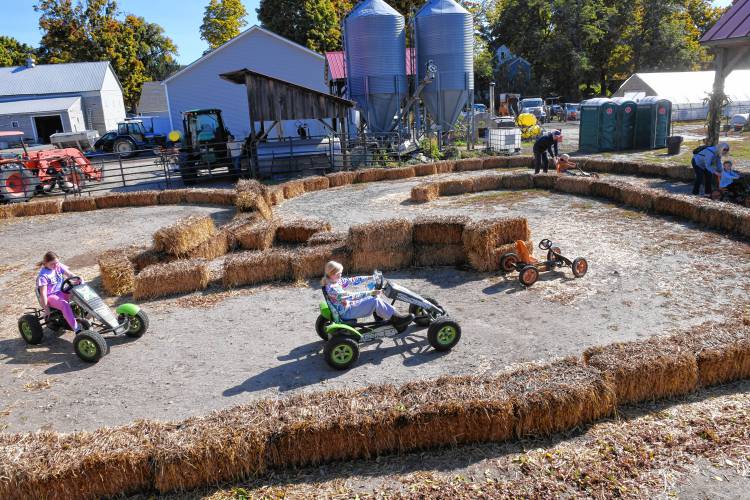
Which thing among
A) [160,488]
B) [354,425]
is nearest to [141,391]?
[160,488]

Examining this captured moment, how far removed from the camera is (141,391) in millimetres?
7484

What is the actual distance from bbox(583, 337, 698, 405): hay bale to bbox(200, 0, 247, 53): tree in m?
74.1

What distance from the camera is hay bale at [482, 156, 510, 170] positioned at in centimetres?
2497

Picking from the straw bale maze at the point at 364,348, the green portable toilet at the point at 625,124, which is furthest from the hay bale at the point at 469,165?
the green portable toilet at the point at 625,124

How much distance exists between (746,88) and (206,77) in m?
40.3

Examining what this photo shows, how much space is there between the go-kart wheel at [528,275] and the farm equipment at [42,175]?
20446 mm

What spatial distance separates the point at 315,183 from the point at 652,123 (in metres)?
17.3

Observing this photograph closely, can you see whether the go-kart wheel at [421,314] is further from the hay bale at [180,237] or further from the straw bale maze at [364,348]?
the hay bale at [180,237]

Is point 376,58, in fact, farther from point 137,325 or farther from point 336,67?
point 137,325

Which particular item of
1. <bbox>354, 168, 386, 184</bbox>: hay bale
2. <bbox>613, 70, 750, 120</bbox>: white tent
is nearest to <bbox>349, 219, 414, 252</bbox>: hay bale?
<bbox>354, 168, 386, 184</bbox>: hay bale

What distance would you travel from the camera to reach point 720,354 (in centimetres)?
654

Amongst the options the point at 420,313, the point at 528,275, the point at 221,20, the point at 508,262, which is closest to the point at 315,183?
the point at 508,262

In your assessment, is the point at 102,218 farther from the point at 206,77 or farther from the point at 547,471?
the point at 206,77

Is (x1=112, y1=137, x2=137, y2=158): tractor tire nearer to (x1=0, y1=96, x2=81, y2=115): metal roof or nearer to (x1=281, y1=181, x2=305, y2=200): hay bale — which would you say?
(x1=0, y1=96, x2=81, y2=115): metal roof
